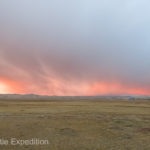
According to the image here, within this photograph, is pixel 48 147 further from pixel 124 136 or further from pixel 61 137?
pixel 124 136

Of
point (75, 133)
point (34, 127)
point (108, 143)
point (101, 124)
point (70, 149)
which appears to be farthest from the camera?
point (101, 124)

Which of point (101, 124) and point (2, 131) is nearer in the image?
point (2, 131)

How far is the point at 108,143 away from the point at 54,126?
363 inches

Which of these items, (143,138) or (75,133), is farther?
(75,133)

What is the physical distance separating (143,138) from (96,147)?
657 centimetres

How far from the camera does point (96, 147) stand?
14.4m

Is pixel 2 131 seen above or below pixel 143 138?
above

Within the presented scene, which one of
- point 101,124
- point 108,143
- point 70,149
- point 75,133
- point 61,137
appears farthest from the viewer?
point 101,124

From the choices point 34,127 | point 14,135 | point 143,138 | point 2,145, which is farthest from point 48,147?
point 143,138

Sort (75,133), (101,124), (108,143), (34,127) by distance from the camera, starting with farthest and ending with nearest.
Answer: (101,124) < (34,127) < (75,133) < (108,143)

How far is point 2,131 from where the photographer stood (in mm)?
19297

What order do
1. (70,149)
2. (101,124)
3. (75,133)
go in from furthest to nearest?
(101,124) → (75,133) → (70,149)

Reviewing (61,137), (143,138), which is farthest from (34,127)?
(143,138)

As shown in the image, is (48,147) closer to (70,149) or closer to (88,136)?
(70,149)
